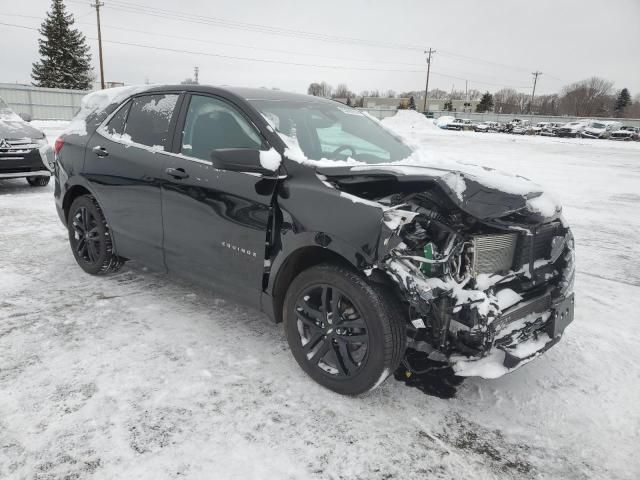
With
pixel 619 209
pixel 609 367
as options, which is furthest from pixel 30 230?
pixel 619 209

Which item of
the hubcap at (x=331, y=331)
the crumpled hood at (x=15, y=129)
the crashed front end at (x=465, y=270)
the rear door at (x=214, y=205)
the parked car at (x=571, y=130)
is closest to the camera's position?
the crashed front end at (x=465, y=270)

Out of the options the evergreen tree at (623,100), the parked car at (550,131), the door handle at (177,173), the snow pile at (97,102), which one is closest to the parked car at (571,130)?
the parked car at (550,131)

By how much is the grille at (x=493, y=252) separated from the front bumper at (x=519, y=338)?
0.24 m

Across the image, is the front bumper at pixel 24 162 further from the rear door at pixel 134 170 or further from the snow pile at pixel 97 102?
the rear door at pixel 134 170

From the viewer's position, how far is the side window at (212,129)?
3068mm

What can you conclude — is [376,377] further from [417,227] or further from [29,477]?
[29,477]

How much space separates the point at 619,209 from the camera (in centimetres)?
842

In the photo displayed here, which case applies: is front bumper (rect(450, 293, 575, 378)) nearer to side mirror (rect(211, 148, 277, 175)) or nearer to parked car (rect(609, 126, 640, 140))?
side mirror (rect(211, 148, 277, 175))

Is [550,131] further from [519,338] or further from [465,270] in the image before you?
[465,270]

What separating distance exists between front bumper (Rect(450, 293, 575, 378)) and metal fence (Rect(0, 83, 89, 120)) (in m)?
32.1

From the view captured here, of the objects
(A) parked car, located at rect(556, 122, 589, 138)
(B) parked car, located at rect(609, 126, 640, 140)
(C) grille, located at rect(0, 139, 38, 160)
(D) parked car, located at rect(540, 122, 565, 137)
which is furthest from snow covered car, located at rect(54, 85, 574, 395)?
(D) parked car, located at rect(540, 122, 565, 137)

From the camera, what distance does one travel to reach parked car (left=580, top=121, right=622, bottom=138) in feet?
129

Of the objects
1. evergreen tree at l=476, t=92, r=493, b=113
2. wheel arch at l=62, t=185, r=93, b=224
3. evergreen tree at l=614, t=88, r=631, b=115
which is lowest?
wheel arch at l=62, t=185, r=93, b=224

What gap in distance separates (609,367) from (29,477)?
3395 mm
